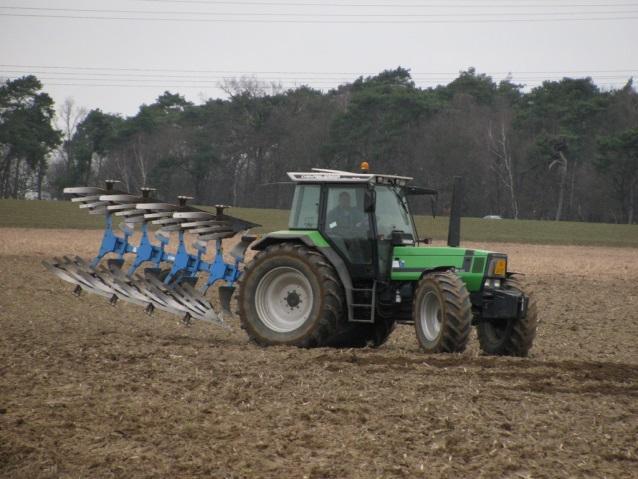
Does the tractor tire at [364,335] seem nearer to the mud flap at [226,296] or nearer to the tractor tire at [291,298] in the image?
the tractor tire at [291,298]

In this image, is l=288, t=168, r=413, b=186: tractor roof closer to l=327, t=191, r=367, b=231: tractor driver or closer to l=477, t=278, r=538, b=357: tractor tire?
l=327, t=191, r=367, b=231: tractor driver

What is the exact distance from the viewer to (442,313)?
10.7m

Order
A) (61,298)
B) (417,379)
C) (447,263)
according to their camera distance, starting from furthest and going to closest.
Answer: (61,298) < (447,263) < (417,379)

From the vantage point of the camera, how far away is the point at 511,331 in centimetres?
1146

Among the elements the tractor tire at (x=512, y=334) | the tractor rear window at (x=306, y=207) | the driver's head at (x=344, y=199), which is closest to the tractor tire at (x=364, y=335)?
the tractor tire at (x=512, y=334)

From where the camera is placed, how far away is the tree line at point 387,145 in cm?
6100

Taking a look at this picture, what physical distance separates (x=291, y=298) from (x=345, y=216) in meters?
1.14

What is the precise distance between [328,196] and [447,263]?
1535 mm

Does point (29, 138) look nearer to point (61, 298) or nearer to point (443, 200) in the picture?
point (443, 200)

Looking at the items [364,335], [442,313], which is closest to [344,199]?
[364,335]

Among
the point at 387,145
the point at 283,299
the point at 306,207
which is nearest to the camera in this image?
the point at 306,207

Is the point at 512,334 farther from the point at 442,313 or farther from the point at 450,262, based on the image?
the point at 442,313

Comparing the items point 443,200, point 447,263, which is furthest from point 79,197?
point 443,200

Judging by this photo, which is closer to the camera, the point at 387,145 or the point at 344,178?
the point at 344,178
